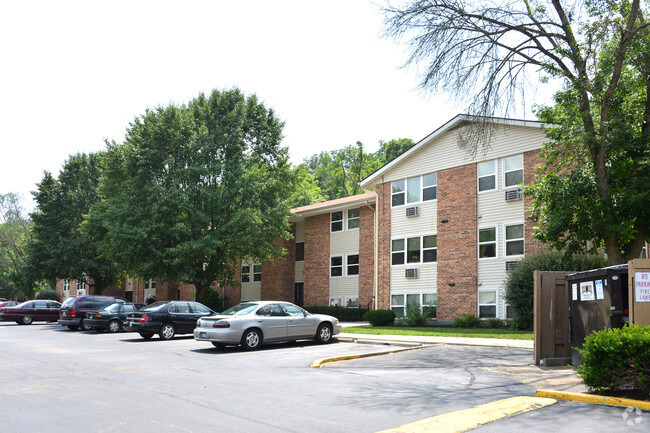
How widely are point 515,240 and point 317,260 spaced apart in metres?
14.0

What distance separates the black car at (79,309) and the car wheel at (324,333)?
524 inches

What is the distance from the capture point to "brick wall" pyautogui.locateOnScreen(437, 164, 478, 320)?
25.6 metres

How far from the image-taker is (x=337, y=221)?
34.1 metres

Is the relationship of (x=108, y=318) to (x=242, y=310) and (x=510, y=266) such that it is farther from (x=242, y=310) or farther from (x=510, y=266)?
(x=510, y=266)

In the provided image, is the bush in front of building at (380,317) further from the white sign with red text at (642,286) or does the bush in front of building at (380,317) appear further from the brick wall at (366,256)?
the white sign with red text at (642,286)

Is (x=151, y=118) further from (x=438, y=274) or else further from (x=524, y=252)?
(x=524, y=252)

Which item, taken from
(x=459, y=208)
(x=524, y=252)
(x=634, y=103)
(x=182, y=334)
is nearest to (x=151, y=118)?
(x=182, y=334)

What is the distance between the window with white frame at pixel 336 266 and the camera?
33.5 metres

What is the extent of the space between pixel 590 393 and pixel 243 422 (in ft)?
16.6

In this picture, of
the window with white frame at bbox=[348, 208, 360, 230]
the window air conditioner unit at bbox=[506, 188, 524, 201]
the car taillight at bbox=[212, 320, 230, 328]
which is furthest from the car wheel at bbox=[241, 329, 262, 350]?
the window with white frame at bbox=[348, 208, 360, 230]

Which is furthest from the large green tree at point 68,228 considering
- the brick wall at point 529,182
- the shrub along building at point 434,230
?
the brick wall at point 529,182

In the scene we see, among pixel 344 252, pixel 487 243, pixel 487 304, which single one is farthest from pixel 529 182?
pixel 344 252

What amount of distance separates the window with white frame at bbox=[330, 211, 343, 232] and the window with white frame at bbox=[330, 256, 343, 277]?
5.66 ft

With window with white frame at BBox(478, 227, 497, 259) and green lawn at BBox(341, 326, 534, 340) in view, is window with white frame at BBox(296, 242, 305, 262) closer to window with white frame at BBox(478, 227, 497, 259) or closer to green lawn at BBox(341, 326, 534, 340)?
window with white frame at BBox(478, 227, 497, 259)
